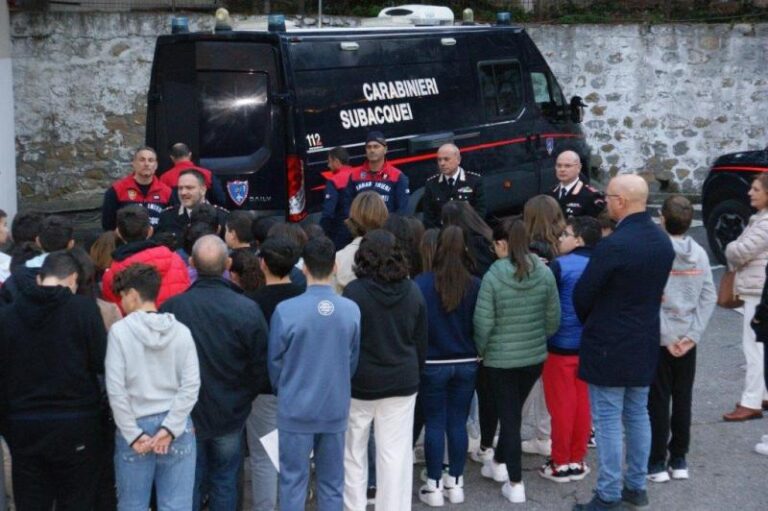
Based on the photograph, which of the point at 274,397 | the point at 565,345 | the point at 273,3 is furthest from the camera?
the point at 273,3

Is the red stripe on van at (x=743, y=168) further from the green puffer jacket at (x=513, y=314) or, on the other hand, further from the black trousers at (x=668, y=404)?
the green puffer jacket at (x=513, y=314)

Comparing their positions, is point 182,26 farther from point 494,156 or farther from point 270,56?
point 494,156

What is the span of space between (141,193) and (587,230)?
12.3 feet

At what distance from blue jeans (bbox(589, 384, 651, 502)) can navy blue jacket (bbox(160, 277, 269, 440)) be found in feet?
6.08

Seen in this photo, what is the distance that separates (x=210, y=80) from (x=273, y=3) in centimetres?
700

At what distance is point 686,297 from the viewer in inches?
259

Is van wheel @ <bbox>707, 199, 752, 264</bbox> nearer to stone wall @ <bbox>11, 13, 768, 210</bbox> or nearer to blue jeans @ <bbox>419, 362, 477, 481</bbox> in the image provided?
stone wall @ <bbox>11, 13, 768, 210</bbox>

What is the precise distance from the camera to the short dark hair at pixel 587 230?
670 centimetres

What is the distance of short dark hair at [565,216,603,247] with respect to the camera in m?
6.70

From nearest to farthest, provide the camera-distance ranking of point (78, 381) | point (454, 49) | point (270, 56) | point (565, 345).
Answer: point (78, 381), point (565, 345), point (270, 56), point (454, 49)

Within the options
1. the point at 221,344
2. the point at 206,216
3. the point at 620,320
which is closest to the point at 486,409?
the point at 620,320

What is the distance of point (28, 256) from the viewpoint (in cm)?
617

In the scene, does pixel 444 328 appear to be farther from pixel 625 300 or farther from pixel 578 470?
pixel 578 470

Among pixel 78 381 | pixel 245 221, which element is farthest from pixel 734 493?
pixel 78 381
